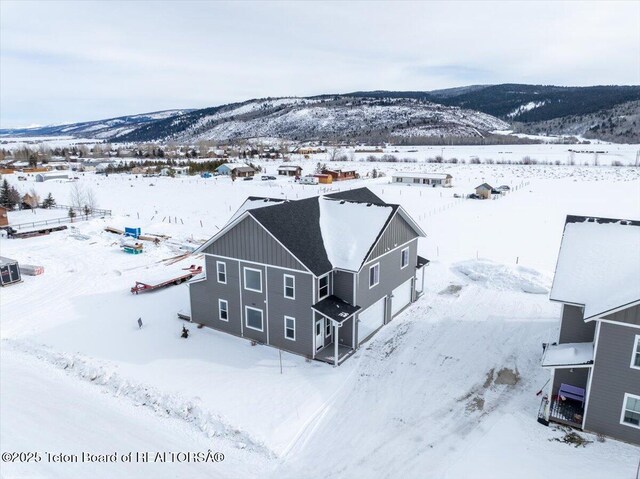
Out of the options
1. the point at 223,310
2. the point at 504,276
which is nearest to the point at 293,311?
the point at 223,310

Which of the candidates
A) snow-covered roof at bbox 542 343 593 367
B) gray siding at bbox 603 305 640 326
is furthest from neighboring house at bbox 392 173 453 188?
gray siding at bbox 603 305 640 326

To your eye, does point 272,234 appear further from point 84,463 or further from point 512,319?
point 512,319

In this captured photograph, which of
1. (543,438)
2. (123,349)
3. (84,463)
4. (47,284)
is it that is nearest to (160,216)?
(47,284)

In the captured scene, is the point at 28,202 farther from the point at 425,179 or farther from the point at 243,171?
the point at 425,179

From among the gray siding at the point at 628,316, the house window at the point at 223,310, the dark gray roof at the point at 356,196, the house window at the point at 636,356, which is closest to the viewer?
the gray siding at the point at 628,316

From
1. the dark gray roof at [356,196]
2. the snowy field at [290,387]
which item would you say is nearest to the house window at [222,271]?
the snowy field at [290,387]

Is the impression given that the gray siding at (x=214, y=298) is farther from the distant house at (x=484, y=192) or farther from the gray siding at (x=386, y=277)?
the distant house at (x=484, y=192)

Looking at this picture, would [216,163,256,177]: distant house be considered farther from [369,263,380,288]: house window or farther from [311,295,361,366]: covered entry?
[311,295,361,366]: covered entry
